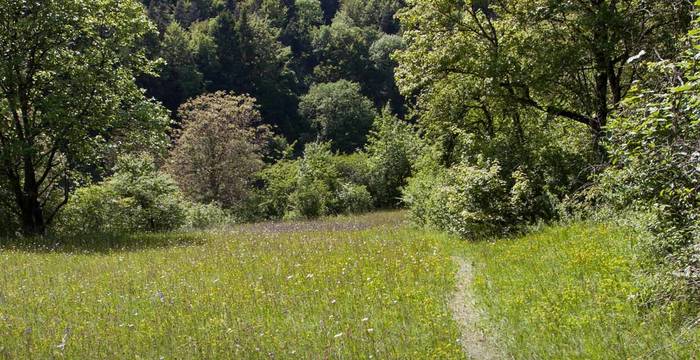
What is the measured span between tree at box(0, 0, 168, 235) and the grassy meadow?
667 cm

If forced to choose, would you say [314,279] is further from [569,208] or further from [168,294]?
[569,208]

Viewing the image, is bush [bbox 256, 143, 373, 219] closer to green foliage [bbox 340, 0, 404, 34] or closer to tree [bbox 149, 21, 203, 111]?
tree [bbox 149, 21, 203, 111]

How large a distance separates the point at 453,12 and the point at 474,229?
837 cm

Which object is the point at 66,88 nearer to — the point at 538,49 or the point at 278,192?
the point at 538,49

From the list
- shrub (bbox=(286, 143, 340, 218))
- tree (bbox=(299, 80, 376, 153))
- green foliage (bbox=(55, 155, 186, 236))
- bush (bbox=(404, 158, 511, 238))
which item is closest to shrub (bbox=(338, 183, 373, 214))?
shrub (bbox=(286, 143, 340, 218))

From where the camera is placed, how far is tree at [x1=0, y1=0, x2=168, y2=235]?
16.9 meters

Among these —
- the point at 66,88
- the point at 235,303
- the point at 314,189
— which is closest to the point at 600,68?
the point at 235,303

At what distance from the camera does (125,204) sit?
69.3 ft

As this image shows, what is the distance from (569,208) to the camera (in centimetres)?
1284

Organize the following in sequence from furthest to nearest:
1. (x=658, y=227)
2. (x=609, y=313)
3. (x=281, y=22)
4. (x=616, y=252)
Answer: (x=281, y=22) → (x=616, y=252) → (x=658, y=227) → (x=609, y=313)

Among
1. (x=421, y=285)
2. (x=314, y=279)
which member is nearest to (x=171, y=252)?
(x=314, y=279)

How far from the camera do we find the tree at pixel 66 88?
16.9 m

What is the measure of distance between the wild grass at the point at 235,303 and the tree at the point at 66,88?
5.97 meters

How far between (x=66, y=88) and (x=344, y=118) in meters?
68.1
